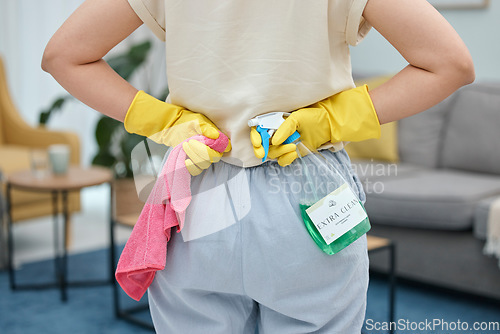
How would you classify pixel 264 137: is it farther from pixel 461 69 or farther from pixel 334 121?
pixel 461 69

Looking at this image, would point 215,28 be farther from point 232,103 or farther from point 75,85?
point 75,85

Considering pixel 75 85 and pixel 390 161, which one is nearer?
pixel 75 85

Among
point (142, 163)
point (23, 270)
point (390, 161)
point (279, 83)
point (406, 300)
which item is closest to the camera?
point (279, 83)

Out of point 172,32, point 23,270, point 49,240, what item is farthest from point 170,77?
point 49,240

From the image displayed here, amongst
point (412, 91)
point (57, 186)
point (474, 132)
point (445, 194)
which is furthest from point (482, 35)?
point (412, 91)

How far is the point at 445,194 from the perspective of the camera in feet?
8.11

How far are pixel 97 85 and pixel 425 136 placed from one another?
2508mm

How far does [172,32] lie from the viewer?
82 centimetres

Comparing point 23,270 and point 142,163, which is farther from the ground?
point 142,163

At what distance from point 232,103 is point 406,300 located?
6.26 feet

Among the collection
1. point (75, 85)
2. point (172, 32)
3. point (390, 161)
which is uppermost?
point (172, 32)

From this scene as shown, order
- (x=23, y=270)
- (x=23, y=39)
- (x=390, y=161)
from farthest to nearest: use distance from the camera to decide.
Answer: (x=23, y=39) < (x=390, y=161) < (x=23, y=270)

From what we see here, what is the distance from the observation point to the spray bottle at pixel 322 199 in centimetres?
80

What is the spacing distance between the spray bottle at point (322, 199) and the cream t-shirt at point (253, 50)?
33 mm
